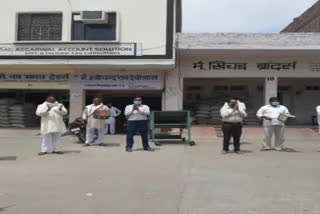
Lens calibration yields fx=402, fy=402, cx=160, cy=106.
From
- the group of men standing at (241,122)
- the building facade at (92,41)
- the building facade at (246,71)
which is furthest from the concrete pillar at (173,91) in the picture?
the group of men standing at (241,122)

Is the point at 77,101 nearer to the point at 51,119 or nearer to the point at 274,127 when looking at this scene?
the point at 51,119

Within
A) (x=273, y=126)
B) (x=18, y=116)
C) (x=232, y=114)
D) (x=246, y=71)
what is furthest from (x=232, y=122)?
(x=18, y=116)

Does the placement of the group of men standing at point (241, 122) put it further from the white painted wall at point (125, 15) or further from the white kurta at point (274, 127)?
the white painted wall at point (125, 15)

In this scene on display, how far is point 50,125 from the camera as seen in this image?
10.6 metres

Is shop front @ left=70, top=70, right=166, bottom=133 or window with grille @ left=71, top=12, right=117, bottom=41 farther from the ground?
window with grille @ left=71, top=12, right=117, bottom=41

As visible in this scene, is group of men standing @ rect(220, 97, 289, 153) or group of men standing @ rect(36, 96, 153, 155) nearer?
group of men standing @ rect(36, 96, 153, 155)

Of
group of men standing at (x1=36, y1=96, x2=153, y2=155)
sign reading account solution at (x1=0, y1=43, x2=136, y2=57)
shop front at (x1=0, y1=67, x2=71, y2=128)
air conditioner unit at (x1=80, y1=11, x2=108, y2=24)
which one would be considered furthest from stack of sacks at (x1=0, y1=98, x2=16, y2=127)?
group of men standing at (x1=36, y1=96, x2=153, y2=155)

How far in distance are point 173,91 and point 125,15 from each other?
12.4ft

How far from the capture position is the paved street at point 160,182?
211 inches

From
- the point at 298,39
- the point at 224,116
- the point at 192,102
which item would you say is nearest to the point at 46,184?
the point at 224,116

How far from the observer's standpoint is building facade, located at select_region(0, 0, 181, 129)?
15977mm

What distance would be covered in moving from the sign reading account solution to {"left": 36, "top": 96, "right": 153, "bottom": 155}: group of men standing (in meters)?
3.93

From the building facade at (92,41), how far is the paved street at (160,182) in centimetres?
549

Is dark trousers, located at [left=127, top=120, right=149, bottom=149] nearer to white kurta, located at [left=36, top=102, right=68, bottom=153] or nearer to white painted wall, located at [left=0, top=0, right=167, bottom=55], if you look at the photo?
white kurta, located at [left=36, top=102, right=68, bottom=153]
